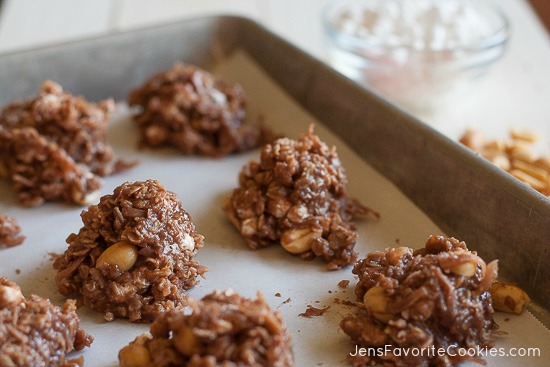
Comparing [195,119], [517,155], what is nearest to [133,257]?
[195,119]

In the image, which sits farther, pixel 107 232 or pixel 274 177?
pixel 274 177

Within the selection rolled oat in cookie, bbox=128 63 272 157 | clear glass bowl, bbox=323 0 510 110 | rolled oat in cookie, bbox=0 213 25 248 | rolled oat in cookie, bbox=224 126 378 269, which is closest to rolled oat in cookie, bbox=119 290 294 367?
rolled oat in cookie, bbox=224 126 378 269

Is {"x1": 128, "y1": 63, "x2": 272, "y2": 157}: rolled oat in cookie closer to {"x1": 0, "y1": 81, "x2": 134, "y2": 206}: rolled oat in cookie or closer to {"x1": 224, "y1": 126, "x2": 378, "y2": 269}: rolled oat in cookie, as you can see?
{"x1": 0, "y1": 81, "x2": 134, "y2": 206}: rolled oat in cookie

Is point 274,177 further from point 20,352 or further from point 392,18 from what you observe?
point 392,18

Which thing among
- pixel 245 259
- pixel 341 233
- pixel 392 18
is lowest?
pixel 245 259

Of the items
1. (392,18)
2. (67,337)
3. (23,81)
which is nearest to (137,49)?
(23,81)

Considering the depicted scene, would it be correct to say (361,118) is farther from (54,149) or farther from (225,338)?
(225,338)
